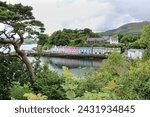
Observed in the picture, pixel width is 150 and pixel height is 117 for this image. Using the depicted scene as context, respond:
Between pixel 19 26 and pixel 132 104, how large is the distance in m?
10.1

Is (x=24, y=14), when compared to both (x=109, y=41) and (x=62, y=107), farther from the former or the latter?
(x=109, y=41)

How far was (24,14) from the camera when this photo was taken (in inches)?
493

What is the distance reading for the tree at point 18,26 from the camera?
11.8m

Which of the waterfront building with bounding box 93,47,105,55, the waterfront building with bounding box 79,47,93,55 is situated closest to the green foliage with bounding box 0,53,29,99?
the waterfront building with bounding box 93,47,105,55

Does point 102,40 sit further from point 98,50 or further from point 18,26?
point 18,26

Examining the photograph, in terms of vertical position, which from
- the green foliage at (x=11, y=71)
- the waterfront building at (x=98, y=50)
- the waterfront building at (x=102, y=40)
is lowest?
the waterfront building at (x=98, y=50)

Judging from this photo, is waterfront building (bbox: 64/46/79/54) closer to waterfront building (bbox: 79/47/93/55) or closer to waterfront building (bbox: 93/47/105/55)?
waterfront building (bbox: 79/47/93/55)

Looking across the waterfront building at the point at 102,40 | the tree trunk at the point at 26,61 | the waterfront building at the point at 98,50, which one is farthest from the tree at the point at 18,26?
the waterfront building at the point at 102,40

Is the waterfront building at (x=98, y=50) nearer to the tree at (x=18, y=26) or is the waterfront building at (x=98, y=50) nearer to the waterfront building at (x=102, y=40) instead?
the waterfront building at (x=102, y=40)

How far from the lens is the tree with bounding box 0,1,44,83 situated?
38.7ft

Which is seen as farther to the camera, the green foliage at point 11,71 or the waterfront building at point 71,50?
the waterfront building at point 71,50

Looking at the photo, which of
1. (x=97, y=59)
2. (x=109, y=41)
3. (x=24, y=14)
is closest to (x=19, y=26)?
(x=24, y=14)

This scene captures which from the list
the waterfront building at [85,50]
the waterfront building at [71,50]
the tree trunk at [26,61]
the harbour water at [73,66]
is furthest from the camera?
the waterfront building at [71,50]

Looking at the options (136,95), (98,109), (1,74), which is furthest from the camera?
(1,74)
